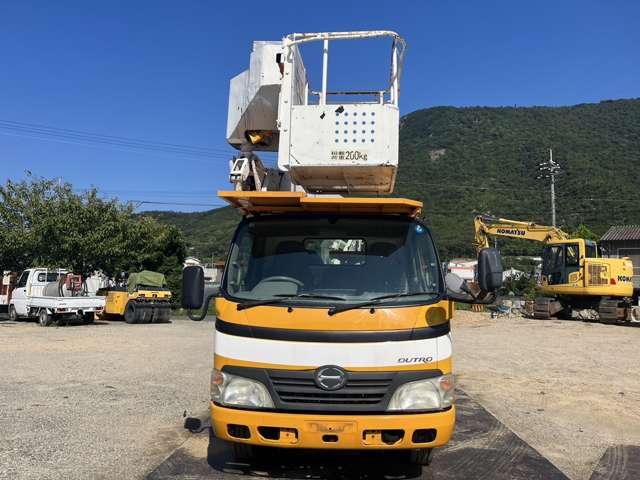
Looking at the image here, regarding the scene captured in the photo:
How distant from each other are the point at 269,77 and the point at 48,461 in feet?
14.4

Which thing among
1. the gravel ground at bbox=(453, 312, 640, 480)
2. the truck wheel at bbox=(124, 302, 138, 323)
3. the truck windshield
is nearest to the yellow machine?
the truck wheel at bbox=(124, 302, 138, 323)

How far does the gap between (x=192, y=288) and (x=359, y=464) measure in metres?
2.16

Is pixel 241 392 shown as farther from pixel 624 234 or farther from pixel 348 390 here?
pixel 624 234

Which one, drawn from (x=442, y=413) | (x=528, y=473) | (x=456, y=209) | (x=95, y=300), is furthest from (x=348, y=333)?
(x=456, y=209)

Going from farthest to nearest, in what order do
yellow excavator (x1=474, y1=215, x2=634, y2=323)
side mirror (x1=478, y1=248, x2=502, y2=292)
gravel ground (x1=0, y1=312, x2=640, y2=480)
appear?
yellow excavator (x1=474, y1=215, x2=634, y2=323) → gravel ground (x1=0, y1=312, x2=640, y2=480) → side mirror (x1=478, y1=248, x2=502, y2=292)

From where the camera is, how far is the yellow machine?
78.3 ft

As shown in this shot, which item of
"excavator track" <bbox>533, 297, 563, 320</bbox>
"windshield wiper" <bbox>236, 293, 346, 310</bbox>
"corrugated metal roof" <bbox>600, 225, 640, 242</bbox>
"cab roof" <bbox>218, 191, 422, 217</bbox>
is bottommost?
"excavator track" <bbox>533, 297, 563, 320</bbox>

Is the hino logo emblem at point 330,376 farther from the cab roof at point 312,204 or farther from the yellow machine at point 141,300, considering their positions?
the yellow machine at point 141,300

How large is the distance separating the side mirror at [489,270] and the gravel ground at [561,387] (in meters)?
2.01

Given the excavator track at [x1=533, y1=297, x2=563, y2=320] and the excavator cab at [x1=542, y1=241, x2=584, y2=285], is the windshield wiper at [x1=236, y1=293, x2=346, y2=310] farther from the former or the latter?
the excavator track at [x1=533, y1=297, x2=563, y2=320]

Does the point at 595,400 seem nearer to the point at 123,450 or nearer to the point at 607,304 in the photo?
the point at 123,450

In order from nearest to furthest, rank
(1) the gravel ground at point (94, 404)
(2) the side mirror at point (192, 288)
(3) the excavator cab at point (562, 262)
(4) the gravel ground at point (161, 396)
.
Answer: (2) the side mirror at point (192, 288) → (1) the gravel ground at point (94, 404) → (4) the gravel ground at point (161, 396) → (3) the excavator cab at point (562, 262)

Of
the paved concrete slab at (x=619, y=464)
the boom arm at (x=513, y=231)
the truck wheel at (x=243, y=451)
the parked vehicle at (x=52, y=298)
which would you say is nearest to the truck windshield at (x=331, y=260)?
the truck wheel at (x=243, y=451)

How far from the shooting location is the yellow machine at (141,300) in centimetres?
2388
